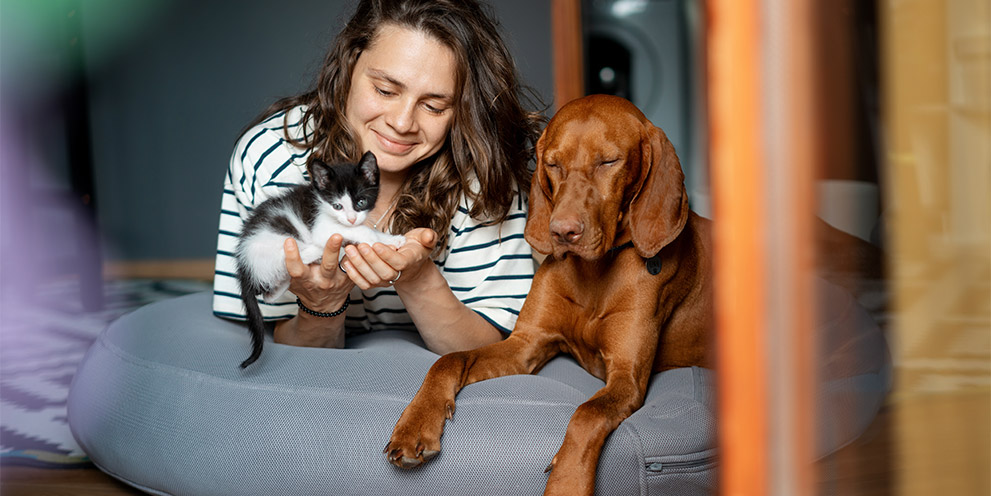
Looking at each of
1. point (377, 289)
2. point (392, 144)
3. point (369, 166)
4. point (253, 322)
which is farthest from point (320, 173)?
point (377, 289)

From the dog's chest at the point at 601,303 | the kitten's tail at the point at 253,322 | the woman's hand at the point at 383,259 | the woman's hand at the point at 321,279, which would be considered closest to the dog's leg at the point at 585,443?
the dog's chest at the point at 601,303

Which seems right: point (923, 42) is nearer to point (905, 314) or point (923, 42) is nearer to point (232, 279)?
point (905, 314)

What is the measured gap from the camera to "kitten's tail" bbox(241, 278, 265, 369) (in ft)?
5.35

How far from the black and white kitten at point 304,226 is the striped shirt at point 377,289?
0.23 meters

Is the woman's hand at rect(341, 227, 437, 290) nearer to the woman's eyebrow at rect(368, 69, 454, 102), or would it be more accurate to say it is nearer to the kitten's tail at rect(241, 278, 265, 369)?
the kitten's tail at rect(241, 278, 265, 369)

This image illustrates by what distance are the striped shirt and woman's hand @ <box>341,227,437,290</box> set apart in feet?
1.29

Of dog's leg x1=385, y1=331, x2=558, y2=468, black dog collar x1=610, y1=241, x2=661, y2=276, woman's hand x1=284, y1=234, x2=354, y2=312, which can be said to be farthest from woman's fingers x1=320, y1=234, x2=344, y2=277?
black dog collar x1=610, y1=241, x2=661, y2=276

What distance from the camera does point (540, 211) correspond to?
5.60 feet

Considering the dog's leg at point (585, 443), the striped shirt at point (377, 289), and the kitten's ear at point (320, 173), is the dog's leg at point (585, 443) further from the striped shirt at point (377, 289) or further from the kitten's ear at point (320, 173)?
the kitten's ear at point (320, 173)

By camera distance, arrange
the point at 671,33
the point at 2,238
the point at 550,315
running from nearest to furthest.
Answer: the point at 2,238
the point at 550,315
the point at 671,33

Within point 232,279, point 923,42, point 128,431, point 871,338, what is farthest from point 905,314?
point 232,279

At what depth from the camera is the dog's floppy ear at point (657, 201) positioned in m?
1.61

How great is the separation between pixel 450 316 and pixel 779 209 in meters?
1.28

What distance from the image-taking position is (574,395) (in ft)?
5.27
